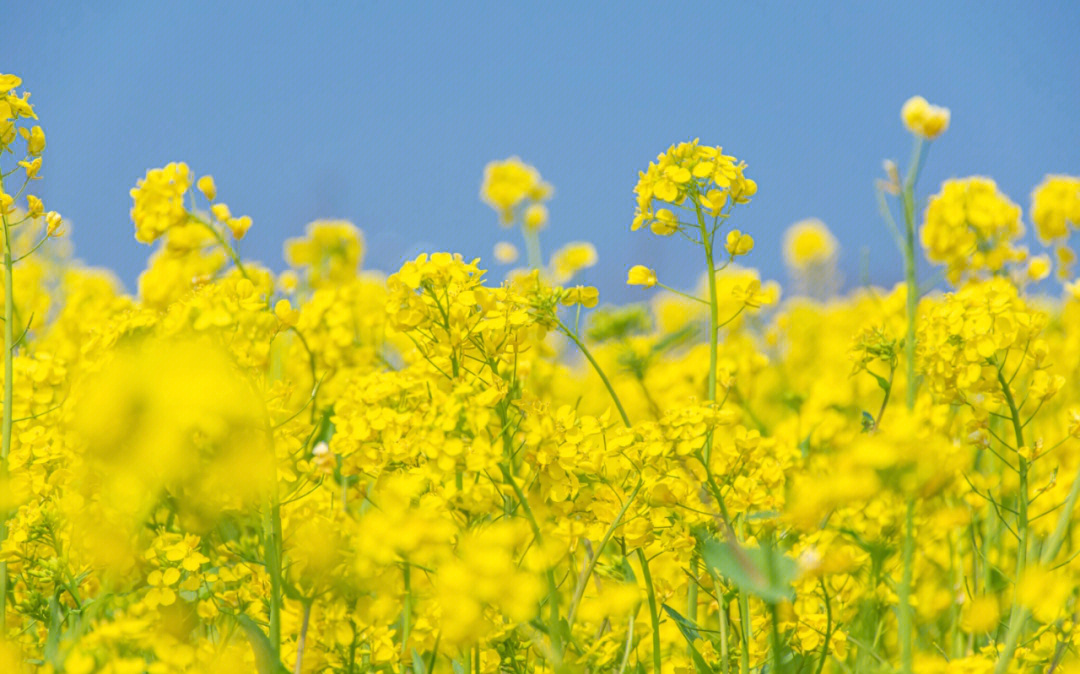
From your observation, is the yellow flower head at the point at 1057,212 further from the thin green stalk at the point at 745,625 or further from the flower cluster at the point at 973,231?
the thin green stalk at the point at 745,625

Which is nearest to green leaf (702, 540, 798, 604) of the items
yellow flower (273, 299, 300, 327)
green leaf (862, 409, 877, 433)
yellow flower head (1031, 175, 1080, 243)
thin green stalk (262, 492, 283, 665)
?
green leaf (862, 409, 877, 433)

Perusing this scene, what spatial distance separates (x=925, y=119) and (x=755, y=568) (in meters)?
0.87

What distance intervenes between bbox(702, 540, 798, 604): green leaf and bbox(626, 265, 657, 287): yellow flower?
570 millimetres

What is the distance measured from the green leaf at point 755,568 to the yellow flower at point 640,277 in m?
0.57

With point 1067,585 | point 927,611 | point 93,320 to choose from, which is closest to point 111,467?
point 1067,585

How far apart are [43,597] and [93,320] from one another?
Result: 1.38 metres

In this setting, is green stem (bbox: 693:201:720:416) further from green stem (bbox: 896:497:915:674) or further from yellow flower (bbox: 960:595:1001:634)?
yellow flower (bbox: 960:595:1001:634)

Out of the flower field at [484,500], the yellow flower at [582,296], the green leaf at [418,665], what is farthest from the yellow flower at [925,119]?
the green leaf at [418,665]

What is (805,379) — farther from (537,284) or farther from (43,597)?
(43,597)

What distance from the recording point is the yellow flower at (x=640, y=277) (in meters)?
1.74

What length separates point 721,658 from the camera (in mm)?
1444

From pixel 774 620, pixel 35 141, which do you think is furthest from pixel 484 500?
pixel 35 141

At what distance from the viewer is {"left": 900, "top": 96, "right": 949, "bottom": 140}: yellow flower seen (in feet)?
5.50

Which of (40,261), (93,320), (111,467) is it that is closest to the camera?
(111,467)
